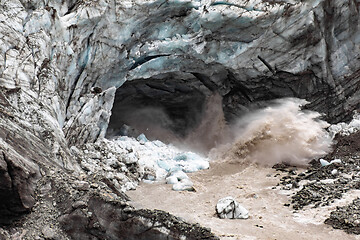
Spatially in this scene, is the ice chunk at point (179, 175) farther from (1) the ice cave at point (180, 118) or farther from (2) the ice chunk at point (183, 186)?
(2) the ice chunk at point (183, 186)

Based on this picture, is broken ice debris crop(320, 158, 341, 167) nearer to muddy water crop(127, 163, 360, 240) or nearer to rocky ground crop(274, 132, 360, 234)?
rocky ground crop(274, 132, 360, 234)

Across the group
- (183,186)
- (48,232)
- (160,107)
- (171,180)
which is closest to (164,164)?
(171,180)

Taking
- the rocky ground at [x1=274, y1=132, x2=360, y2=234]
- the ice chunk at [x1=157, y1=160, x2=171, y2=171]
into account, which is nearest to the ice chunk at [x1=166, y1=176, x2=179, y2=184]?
the ice chunk at [x1=157, y1=160, x2=171, y2=171]

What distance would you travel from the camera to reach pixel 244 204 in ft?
32.2

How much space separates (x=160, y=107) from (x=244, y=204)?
9668 millimetres

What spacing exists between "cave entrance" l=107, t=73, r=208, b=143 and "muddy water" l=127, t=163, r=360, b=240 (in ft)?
15.0

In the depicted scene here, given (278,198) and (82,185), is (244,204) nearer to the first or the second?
→ (278,198)

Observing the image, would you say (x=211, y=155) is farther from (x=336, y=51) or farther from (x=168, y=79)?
(x=336, y=51)

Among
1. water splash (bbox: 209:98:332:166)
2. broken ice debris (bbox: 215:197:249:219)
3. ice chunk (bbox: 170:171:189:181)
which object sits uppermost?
water splash (bbox: 209:98:332:166)

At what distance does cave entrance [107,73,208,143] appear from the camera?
16.6 m

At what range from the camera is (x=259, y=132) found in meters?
15.2

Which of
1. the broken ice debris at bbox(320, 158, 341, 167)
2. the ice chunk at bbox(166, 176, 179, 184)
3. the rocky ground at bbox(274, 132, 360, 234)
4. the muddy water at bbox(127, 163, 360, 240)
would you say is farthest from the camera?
the broken ice debris at bbox(320, 158, 341, 167)

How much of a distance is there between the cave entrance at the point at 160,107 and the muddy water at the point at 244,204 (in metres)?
4.57

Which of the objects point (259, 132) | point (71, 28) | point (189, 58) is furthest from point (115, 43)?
point (259, 132)
